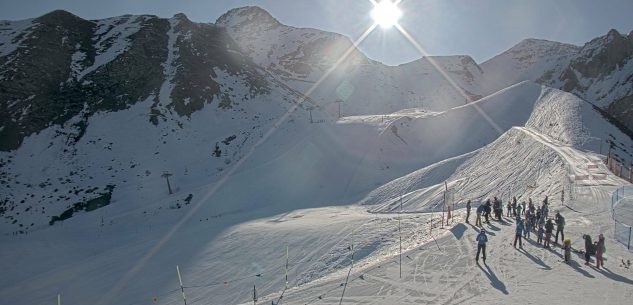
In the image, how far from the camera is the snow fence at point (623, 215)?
15627mm

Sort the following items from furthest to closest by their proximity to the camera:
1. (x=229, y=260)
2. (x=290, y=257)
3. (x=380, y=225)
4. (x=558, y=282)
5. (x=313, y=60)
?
→ 1. (x=313, y=60)
2. (x=380, y=225)
3. (x=229, y=260)
4. (x=290, y=257)
5. (x=558, y=282)

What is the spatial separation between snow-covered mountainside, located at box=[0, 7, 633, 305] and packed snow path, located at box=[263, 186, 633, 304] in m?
0.11

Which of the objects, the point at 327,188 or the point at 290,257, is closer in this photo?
the point at 290,257

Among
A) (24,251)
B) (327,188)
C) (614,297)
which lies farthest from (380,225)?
(24,251)

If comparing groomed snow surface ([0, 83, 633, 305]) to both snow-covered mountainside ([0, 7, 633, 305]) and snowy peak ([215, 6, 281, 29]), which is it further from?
snowy peak ([215, 6, 281, 29])

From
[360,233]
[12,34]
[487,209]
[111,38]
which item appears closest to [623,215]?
[487,209]

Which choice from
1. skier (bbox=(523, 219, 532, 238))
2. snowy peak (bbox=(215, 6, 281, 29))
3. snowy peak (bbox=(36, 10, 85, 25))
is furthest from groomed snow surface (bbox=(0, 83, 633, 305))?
snowy peak (bbox=(215, 6, 281, 29))

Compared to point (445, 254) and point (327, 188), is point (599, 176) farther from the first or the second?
point (327, 188)

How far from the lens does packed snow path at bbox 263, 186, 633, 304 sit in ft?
40.2

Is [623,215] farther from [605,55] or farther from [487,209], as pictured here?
[605,55]

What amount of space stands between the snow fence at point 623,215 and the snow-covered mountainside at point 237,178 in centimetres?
54

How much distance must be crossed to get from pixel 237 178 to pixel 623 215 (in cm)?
3667

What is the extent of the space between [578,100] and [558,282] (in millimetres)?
44806

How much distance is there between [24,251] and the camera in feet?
106
